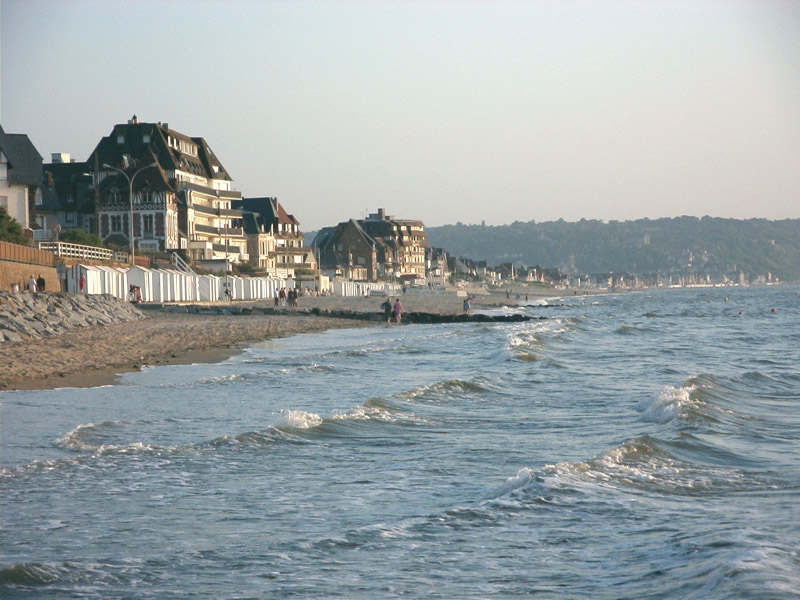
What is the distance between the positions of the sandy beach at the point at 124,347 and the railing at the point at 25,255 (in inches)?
208

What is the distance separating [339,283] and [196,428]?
10435 centimetres

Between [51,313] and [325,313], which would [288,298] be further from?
[51,313]

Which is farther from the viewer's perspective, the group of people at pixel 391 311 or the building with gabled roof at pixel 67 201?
the building with gabled roof at pixel 67 201

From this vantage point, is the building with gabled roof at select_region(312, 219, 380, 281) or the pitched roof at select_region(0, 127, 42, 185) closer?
the pitched roof at select_region(0, 127, 42, 185)

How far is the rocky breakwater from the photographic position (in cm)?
2895

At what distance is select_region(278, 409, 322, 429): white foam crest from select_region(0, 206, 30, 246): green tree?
1370 inches

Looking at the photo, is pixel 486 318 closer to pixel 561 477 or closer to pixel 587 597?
pixel 561 477

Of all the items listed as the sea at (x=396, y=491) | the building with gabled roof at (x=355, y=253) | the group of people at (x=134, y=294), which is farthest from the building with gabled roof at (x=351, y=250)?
the sea at (x=396, y=491)

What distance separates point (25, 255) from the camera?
41.8m

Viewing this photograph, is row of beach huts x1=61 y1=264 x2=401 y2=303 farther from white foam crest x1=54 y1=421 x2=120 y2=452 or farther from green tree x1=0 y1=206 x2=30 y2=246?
white foam crest x1=54 y1=421 x2=120 y2=452

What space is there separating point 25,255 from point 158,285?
15667 millimetres

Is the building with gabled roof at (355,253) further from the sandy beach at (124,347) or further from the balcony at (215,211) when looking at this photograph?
the sandy beach at (124,347)

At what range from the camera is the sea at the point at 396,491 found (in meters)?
7.42

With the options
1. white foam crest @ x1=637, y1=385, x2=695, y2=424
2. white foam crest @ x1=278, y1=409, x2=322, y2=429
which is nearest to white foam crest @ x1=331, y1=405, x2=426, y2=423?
white foam crest @ x1=278, y1=409, x2=322, y2=429
